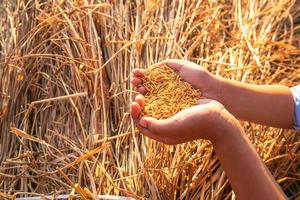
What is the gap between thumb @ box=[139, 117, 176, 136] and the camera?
1161mm

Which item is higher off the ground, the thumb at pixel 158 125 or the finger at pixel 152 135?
the thumb at pixel 158 125

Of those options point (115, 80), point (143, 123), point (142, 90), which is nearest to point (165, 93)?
point (142, 90)

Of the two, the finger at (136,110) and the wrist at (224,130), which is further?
the finger at (136,110)

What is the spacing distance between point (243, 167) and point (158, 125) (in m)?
0.20

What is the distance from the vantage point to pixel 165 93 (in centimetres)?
142

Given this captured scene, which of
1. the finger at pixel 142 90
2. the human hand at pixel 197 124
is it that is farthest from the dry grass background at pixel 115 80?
the human hand at pixel 197 124

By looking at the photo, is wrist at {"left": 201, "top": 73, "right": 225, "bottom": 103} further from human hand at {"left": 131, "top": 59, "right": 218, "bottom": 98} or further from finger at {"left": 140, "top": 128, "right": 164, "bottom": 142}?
finger at {"left": 140, "top": 128, "right": 164, "bottom": 142}

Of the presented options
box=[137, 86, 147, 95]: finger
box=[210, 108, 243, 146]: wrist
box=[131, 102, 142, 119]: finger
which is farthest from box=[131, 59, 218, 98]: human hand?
box=[210, 108, 243, 146]: wrist

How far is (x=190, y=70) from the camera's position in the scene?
56.1 inches

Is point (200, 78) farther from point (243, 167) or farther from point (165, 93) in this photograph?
point (243, 167)

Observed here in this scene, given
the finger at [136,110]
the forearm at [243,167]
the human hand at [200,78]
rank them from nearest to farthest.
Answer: the forearm at [243,167] → the finger at [136,110] → the human hand at [200,78]

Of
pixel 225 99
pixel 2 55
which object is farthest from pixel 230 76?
pixel 2 55

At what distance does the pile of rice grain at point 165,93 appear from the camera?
1335mm

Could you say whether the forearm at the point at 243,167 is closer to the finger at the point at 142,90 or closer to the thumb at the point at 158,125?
the thumb at the point at 158,125
